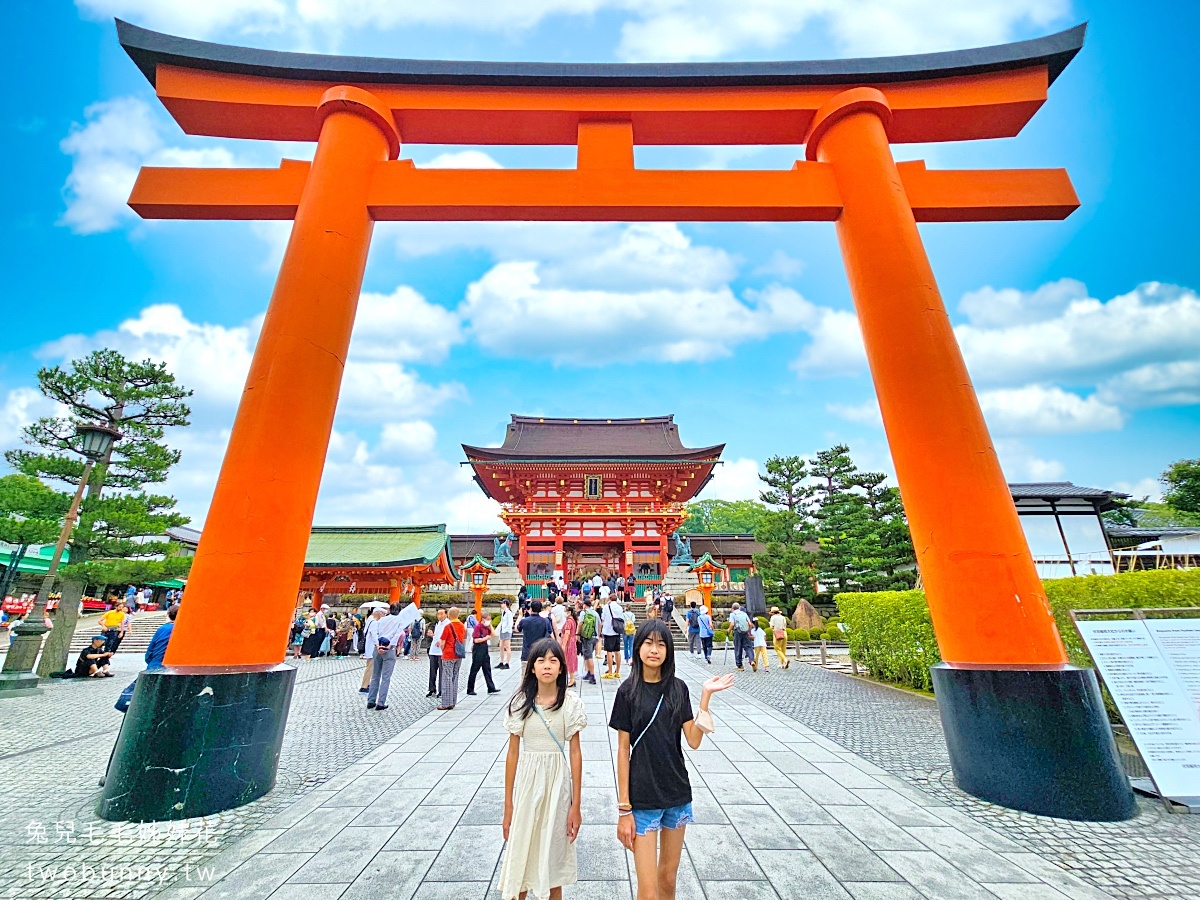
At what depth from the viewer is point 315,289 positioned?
A: 464 centimetres

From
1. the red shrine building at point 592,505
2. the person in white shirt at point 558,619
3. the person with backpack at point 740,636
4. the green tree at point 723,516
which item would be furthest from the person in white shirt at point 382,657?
the green tree at point 723,516

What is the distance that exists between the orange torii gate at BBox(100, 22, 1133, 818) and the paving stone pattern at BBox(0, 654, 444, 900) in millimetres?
226

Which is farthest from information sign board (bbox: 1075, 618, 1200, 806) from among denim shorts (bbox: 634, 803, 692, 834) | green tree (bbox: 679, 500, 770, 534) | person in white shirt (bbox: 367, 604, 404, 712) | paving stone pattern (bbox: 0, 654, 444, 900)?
green tree (bbox: 679, 500, 770, 534)

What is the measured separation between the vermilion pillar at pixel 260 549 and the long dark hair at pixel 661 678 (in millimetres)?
2888

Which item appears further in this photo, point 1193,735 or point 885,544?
point 885,544

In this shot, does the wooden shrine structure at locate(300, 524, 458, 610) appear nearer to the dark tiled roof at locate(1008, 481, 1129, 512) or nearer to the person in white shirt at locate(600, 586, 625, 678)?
the person in white shirt at locate(600, 586, 625, 678)

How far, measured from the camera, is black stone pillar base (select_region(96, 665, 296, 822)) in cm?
334

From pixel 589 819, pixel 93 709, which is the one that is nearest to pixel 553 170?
pixel 589 819

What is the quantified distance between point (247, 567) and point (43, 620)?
27.0ft

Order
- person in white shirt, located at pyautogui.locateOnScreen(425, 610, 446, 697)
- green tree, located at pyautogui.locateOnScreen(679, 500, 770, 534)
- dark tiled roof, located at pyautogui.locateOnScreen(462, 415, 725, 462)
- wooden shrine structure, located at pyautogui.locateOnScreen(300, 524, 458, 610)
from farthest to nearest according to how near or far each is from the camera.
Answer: green tree, located at pyautogui.locateOnScreen(679, 500, 770, 534) < dark tiled roof, located at pyautogui.locateOnScreen(462, 415, 725, 462) < wooden shrine structure, located at pyautogui.locateOnScreen(300, 524, 458, 610) < person in white shirt, located at pyautogui.locateOnScreen(425, 610, 446, 697)

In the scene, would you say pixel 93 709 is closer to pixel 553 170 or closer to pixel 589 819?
pixel 589 819

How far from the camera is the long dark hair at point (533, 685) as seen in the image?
231cm

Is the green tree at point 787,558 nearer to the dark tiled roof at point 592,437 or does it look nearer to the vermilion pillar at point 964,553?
the dark tiled roof at point 592,437

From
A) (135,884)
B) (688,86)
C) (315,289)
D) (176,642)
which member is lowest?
(135,884)
